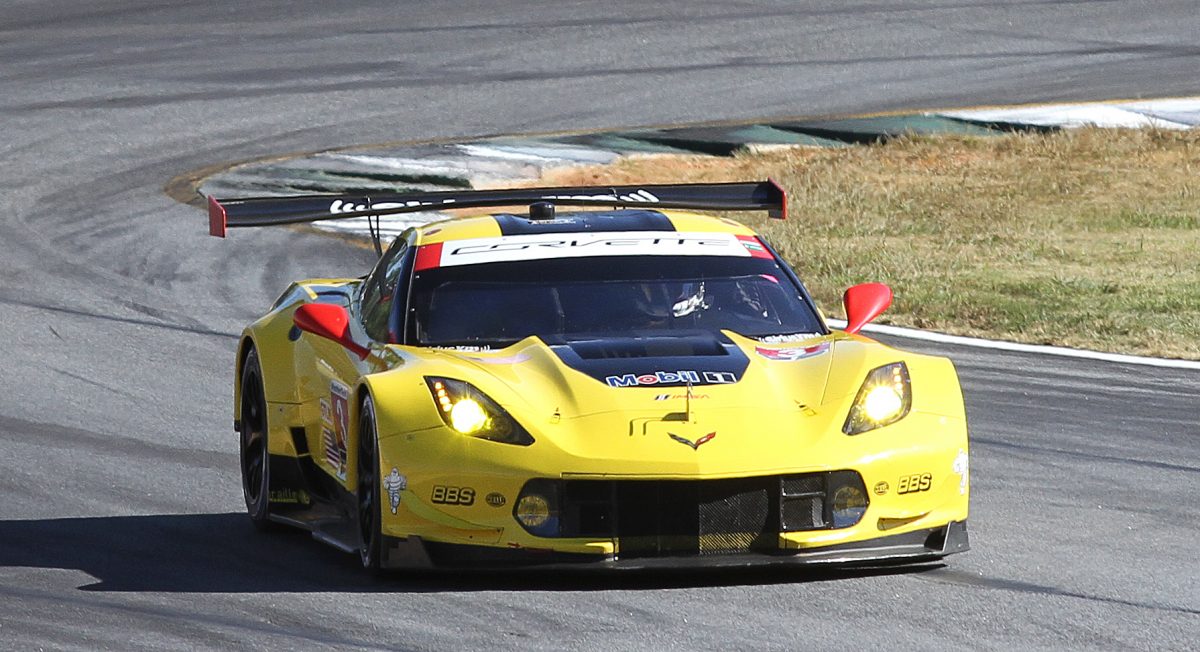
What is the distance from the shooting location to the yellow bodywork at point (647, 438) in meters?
6.49

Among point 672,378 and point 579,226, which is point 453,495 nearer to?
point 672,378

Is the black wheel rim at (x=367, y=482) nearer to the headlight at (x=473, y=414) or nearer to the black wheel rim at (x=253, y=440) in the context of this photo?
the headlight at (x=473, y=414)

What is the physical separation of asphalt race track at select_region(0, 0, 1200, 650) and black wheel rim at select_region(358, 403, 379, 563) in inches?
5.9

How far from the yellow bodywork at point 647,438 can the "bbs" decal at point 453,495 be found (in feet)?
0.04

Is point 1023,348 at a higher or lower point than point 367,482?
lower

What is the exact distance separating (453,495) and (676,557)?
0.70 metres

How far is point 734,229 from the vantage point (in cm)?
832

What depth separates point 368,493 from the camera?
23.1 ft

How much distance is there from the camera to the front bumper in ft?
21.3

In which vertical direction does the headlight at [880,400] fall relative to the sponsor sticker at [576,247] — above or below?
below

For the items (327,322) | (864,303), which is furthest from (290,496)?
(864,303)

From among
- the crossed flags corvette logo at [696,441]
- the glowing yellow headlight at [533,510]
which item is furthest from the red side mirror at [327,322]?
the crossed flags corvette logo at [696,441]

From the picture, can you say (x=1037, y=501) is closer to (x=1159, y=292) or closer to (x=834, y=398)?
(x=834, y=398)

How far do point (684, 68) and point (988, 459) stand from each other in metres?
16.3
